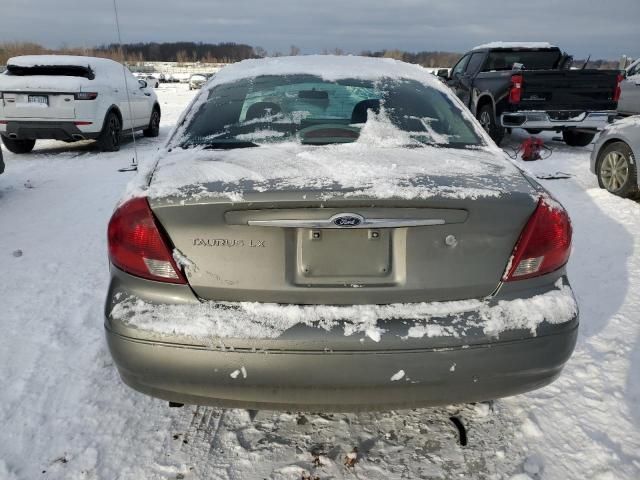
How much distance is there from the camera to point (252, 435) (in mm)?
2330

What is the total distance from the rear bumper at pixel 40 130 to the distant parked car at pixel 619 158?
807 cm

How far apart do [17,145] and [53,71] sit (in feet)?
5.03

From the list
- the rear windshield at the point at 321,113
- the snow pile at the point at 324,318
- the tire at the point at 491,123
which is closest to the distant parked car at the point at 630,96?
the tire at the point at 491,123

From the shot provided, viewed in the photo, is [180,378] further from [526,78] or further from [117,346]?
[526,78]

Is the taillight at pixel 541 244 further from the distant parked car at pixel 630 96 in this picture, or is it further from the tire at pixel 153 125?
the distant parked car at pixel 630 96

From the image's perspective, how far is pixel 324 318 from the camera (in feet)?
6.08

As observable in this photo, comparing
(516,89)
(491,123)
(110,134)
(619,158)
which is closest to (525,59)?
(491,123)

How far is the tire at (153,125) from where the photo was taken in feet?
40.1

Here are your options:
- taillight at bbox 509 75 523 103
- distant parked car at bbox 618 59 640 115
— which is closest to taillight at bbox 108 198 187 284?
taillight at bbox 509 75 523 103

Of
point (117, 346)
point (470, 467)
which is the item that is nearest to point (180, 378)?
point (117, 346)

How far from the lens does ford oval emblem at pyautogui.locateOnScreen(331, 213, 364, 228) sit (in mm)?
1817

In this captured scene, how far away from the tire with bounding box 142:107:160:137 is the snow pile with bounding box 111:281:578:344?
36.7ft

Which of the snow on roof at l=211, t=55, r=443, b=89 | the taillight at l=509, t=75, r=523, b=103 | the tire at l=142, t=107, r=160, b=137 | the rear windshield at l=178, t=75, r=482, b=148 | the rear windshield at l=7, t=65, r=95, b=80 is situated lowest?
the tire at l=142, t=107, r=160, b=137

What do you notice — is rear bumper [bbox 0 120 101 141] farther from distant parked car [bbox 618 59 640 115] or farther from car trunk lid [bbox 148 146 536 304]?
distant parked car [bbox 618 59 640 115]
